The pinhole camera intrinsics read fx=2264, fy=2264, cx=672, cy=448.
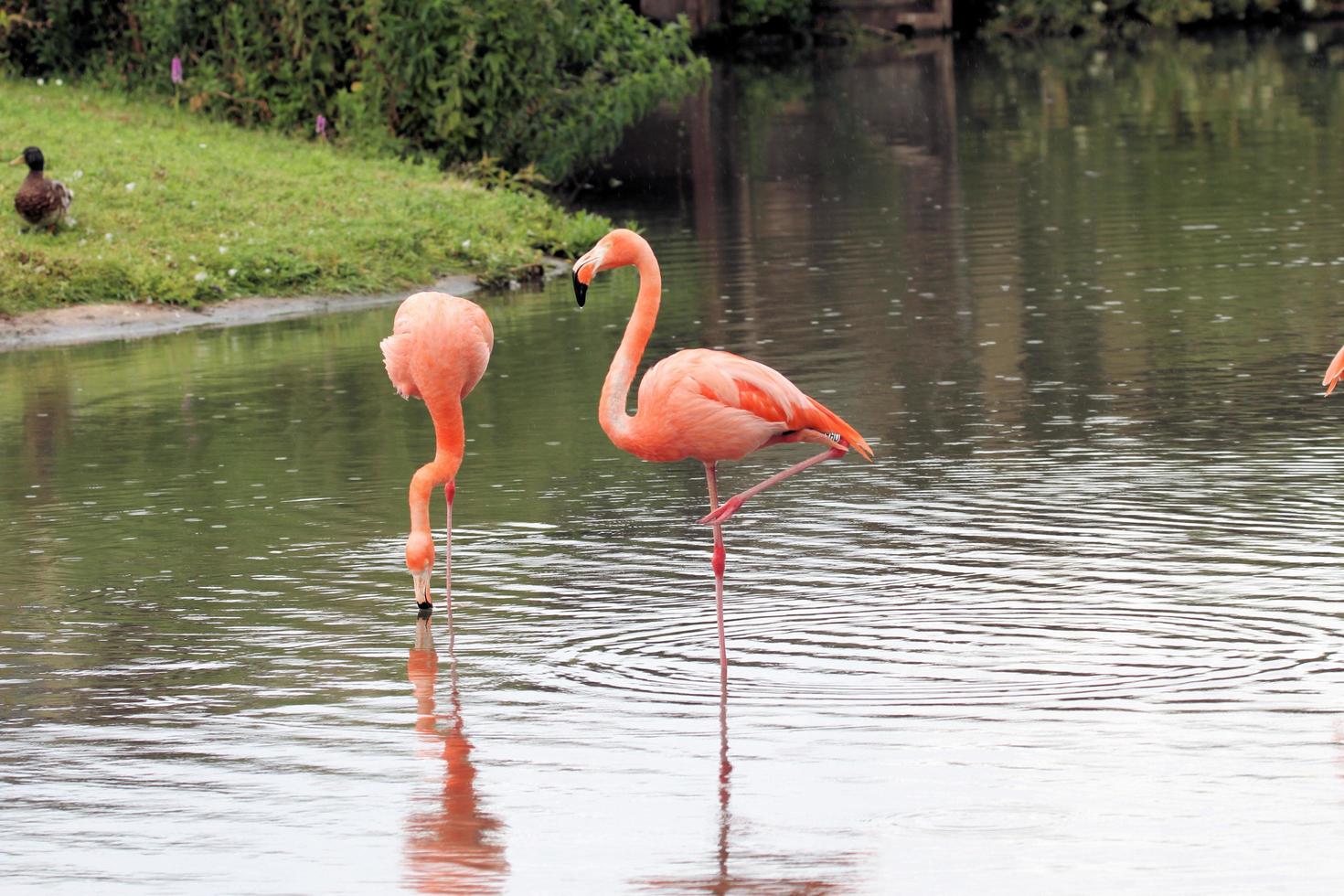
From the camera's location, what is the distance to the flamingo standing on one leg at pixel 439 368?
27.0 ft

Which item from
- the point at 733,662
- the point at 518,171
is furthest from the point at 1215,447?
the point at 518,171

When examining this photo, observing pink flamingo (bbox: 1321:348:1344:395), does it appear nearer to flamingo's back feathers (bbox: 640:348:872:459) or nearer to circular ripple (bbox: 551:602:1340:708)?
circular ripple (bbox: 551:602:1340:708)

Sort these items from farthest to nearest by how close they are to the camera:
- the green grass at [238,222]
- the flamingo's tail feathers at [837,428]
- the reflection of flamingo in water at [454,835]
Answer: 1. the green grass at [238,222]
2. the flamingo's tail feathers at [837,428]
3. the reflection of flamingo in water at [454,835]

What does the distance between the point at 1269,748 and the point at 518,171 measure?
17.0 m

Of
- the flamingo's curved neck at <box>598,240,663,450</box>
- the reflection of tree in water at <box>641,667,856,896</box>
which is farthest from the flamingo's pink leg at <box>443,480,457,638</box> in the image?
the reflection of tree in water at <box>641,667,856,896</box>

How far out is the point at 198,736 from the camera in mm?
6723

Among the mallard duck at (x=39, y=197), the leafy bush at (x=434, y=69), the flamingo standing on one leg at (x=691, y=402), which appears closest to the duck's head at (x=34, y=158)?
the mallard duck at (x=39, y=197)

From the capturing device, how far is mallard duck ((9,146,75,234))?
17250mm

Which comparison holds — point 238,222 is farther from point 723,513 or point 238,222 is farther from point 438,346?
point 723,513

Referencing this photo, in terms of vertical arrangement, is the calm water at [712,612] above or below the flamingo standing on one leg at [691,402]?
below

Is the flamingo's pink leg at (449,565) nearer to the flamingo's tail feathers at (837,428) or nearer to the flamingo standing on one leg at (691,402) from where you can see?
the flamingo standing on one leg at (691,402)

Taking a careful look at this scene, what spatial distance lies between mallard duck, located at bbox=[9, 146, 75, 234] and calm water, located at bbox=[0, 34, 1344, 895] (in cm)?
223

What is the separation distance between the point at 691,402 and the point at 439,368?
4.85ft

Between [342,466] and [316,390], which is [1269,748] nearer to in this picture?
[342,466]
